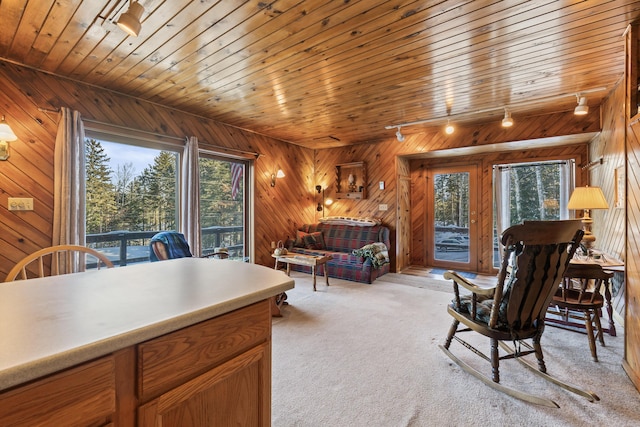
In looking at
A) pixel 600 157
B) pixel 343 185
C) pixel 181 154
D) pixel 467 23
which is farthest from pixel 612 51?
pixel 181 154

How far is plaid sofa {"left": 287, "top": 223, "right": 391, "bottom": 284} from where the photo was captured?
4.76 meters

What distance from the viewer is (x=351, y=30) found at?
222 cm

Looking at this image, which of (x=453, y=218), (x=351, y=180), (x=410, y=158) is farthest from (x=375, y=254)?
(x=410, y=158)

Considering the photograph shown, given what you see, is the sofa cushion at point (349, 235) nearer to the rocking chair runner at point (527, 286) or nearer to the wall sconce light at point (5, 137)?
the rocking chair runner at point (527, 286)

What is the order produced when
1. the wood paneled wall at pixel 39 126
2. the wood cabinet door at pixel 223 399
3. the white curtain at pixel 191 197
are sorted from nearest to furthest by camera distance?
the wood cabinet door at pixel 223 399 < the wood paneled wall at pixel 39 126 < the white curtain at pixel 191 197

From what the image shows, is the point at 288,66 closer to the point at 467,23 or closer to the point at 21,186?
the point at 467,23

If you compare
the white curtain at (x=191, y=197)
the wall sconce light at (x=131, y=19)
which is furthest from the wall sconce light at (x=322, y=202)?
the wall sconce light at (x=131, y=19)

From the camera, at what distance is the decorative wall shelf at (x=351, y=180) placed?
19.1 feet


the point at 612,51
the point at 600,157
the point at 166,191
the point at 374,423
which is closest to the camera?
the point at 374,423

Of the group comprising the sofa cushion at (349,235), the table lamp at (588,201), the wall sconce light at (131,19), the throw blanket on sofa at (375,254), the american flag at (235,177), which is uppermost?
the wall sconce light at (131,19)

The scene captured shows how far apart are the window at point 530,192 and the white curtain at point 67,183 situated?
5.95 metres

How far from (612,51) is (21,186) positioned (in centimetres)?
547

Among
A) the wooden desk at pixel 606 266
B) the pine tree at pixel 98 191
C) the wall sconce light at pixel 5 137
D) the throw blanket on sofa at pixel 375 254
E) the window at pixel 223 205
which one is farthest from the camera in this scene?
the throw blanket on sofa at pixel 375 254

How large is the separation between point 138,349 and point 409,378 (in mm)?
1932
